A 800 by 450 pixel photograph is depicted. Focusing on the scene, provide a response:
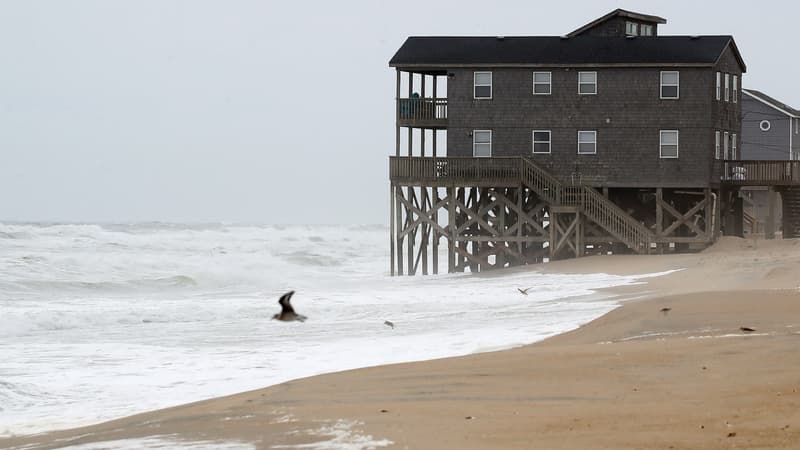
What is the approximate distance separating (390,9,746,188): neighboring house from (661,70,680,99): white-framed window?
34 millimetres

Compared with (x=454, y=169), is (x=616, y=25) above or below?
above

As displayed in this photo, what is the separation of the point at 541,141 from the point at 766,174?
7725 mm

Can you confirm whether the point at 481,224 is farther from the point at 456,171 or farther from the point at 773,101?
the point at 773,101

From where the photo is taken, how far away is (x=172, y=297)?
1344 inches

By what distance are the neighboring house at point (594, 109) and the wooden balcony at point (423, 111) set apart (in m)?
0.22

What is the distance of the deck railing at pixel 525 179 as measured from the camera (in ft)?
127

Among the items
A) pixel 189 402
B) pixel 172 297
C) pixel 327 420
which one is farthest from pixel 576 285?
pixel 327 420

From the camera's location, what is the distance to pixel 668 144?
133ft

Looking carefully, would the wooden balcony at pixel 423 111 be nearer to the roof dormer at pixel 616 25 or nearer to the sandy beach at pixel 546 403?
the roof dormer at pixel 616 25

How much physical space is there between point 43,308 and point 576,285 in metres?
12.8

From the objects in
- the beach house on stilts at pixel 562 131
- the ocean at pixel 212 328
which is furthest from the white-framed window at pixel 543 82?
the ocean at pixel 212 328

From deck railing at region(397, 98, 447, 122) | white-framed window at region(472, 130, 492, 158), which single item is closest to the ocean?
white-framed window at region(472, 130, 492, 158)

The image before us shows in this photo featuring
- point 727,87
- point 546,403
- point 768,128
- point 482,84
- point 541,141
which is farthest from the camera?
point 768,128

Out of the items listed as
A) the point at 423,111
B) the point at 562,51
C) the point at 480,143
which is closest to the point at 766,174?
the point at 562,51
